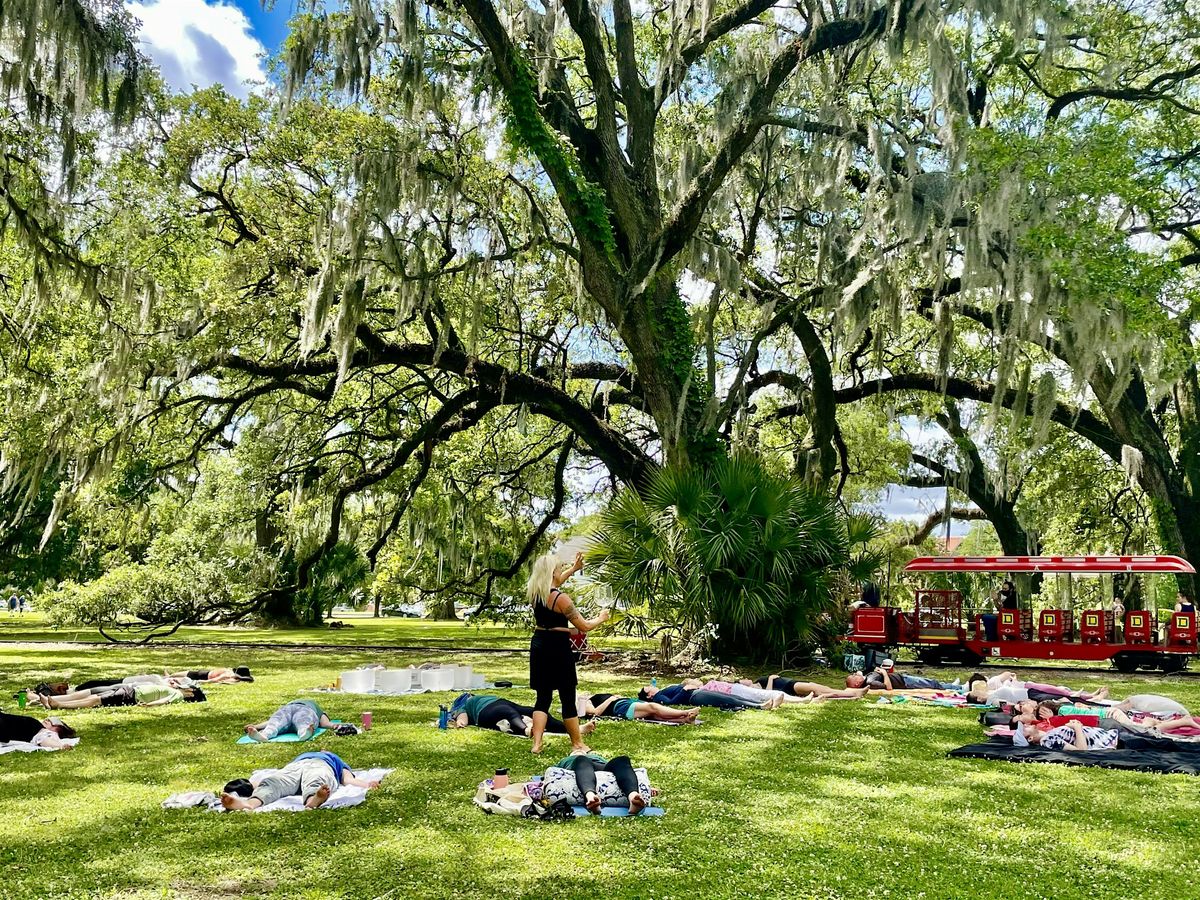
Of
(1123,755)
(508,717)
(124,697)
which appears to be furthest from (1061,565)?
(124,697)

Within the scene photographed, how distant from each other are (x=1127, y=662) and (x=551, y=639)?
1195 centimetres

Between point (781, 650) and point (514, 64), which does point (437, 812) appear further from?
point (514, 64)

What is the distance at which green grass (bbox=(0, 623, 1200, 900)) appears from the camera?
3.56 metres

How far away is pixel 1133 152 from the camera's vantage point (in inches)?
516

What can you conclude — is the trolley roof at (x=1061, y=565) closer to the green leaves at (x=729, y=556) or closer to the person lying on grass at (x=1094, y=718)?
the green leaves at (x=729, y=556)

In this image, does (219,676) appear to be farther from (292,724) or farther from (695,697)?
(695,697)

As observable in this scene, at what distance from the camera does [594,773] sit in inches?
186

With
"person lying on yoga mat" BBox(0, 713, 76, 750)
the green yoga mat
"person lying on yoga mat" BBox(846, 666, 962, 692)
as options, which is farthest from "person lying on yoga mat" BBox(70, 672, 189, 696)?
"person lying on yoga mat" BBox(846, 666, 962, 692)

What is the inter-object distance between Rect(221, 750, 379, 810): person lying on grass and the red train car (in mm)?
11447

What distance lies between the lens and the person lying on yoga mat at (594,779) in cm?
459

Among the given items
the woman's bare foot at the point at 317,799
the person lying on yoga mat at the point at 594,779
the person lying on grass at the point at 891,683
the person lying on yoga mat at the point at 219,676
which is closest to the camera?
the person lying on yoga mat at the point at 594,779

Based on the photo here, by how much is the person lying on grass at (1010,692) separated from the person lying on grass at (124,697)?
764cm

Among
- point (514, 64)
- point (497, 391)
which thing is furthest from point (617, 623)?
point (514, 64)

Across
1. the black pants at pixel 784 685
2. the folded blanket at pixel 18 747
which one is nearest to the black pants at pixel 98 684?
the folded blanket at pixel 18 747
